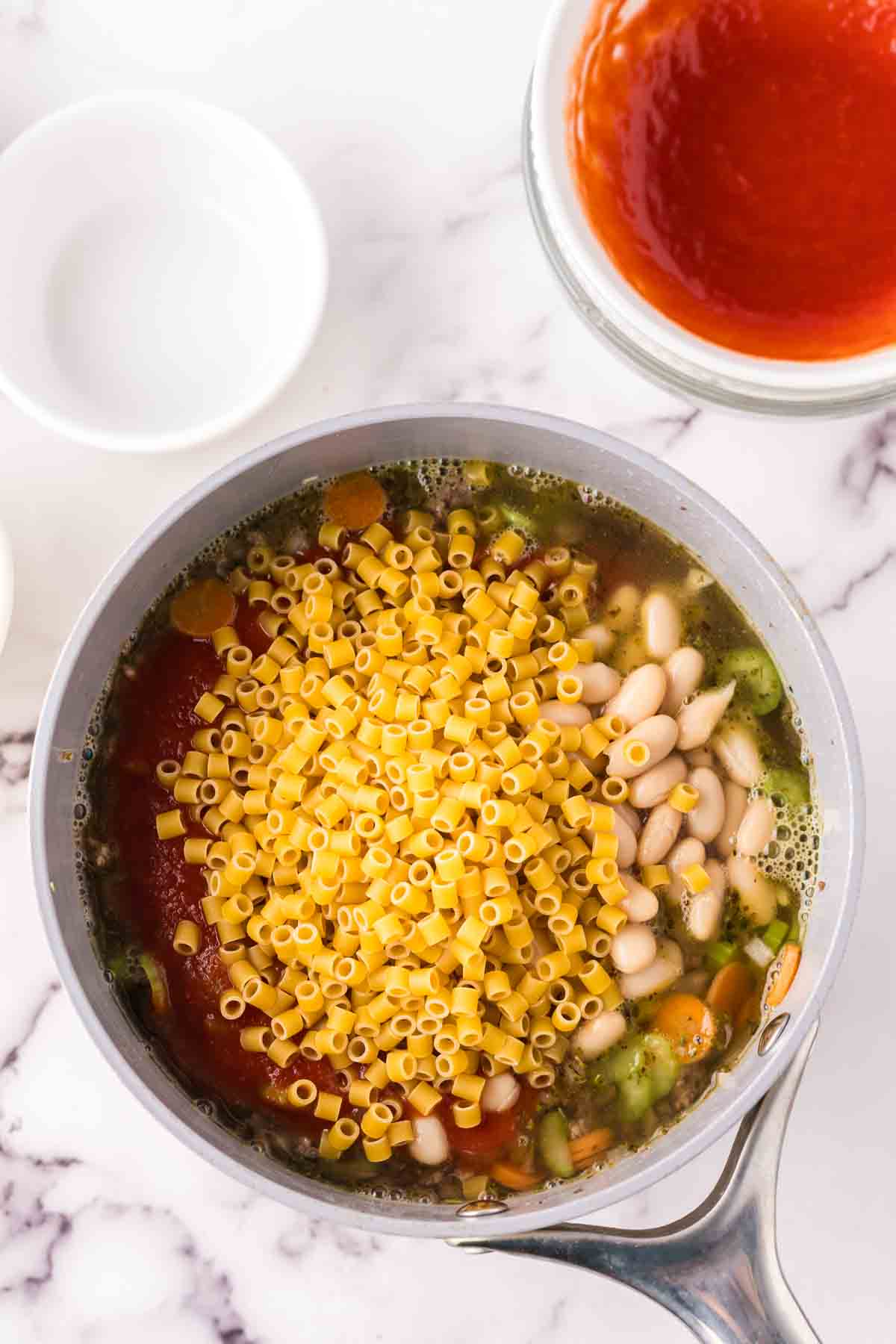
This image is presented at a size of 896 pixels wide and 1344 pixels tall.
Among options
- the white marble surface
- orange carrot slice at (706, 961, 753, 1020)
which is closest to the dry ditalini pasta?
orange carrot slice at (706, 961, 753, 1020)

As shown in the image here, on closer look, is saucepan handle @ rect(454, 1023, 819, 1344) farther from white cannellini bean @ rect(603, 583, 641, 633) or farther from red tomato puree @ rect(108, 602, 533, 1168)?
white cannellini bean @ rect(603, 583, 641, 633)

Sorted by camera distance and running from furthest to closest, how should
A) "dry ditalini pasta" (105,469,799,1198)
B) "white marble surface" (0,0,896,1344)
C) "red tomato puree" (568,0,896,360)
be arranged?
"white marble surface" (0,0,896,1344), "dry ditalini pasta" (105,469,799,1198), "red tomato puree" (568,0,896,360)

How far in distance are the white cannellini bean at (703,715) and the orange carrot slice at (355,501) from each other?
10.5 inches

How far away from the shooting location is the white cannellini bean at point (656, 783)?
93cm

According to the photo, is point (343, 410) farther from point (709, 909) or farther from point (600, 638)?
point (709, 909)

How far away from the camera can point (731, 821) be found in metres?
0.95

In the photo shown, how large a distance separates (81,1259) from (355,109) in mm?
930

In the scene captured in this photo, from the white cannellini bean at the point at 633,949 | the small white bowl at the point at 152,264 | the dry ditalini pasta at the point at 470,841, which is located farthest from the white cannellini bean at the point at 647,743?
the small white bowl at the point at 152,264

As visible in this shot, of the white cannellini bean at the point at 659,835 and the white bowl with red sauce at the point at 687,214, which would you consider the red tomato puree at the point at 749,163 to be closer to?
the white bowl with red sauce at the point at 687,214

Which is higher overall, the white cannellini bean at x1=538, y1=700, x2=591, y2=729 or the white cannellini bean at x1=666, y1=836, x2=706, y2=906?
the white cannellini bean at x1=538, y1=700, x2=591, y2=729

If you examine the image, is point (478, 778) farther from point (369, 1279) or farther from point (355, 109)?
point (355, 109)

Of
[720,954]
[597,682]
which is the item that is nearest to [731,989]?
[720,954]

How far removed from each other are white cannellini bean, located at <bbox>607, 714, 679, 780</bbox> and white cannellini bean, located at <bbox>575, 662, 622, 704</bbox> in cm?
3

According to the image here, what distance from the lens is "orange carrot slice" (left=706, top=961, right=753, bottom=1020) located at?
0.92 metres
